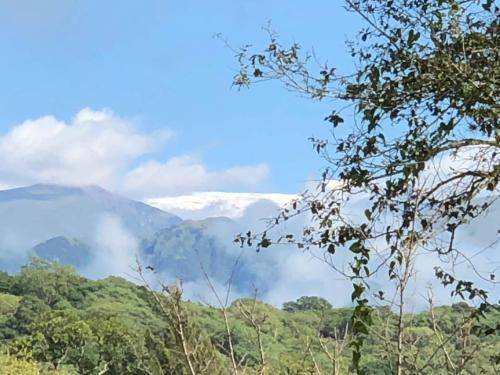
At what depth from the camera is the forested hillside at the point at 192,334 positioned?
8.25ft

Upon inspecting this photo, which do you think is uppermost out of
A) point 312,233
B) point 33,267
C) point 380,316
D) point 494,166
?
point 33,267

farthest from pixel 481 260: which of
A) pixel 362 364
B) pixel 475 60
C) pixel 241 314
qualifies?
pixel 241 314

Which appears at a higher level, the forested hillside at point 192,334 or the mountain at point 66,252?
the mountain at point 66,252

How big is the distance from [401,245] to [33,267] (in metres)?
56.8

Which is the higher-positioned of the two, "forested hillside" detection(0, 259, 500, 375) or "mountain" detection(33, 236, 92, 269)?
"mountain" detection(33, 236, 92, 269)

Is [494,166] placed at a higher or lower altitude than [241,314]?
higher

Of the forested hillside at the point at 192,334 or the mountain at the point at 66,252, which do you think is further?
the mountain at the point at 66,252

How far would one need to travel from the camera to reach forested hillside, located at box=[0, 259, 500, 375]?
2514mm

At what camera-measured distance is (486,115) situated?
212cm

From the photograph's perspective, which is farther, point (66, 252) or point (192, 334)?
point (66, 252)

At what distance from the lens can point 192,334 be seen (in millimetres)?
3477

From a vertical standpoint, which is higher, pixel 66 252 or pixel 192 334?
pixel 66 252

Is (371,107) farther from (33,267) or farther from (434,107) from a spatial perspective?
(33,267)

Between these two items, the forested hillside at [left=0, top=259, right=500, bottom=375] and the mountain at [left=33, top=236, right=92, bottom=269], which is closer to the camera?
the forested hillside at [left=0, top=259, right=500, bottom=375]
